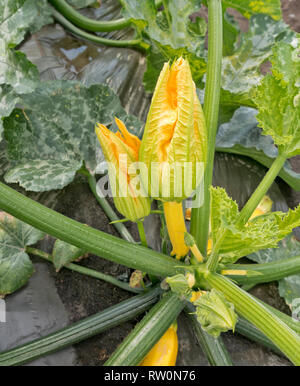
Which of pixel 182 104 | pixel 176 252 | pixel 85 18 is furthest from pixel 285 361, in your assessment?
pixel 85 18

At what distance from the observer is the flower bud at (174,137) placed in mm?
696

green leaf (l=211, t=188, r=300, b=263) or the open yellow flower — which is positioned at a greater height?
the open yellow flower

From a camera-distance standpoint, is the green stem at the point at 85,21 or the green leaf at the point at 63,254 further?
the green stem at the point at 85,21

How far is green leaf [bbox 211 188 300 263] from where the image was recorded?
72 centimetres

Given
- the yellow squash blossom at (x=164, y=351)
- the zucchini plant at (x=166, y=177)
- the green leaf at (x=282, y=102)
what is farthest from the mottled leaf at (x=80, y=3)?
the yellow squash blossom at (x=164, y=351)

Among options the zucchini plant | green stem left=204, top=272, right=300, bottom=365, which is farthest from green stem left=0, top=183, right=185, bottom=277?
green stem left=204, top=272, right=300, bottom=365

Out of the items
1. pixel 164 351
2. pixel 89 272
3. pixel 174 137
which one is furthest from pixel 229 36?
pixel 164 351

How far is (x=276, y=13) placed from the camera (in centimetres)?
130

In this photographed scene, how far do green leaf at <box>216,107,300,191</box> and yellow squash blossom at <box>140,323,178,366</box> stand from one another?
0.62 metres

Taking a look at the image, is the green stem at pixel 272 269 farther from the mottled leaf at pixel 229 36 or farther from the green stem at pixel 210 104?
the mottled leaf at pixel 229 36

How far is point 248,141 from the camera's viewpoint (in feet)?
4.20

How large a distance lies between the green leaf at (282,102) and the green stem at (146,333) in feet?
1.49

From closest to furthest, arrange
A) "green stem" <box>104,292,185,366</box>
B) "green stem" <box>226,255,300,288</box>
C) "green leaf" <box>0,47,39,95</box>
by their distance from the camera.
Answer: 1. "green stem" <box>104,292,185,366</box>
2. "green stem" <box>226,255,300,288</box>
3. "green leaf" <box>0,47,39,95</box>

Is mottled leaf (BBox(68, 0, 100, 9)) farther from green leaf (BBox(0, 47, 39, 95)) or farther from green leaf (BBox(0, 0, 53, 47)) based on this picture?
green leaf (BBox(0, 47, 39, 95))
